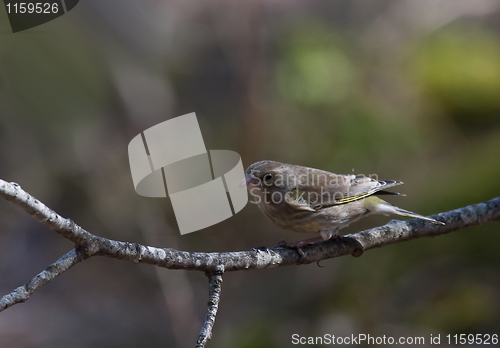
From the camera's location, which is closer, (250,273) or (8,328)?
(8,328)

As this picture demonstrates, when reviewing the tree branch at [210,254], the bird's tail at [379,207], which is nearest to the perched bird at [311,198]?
the bird's tail at [379,207]

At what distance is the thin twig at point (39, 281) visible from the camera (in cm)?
148

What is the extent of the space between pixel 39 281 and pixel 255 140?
157 inches

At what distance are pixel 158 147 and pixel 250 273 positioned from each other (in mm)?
2135

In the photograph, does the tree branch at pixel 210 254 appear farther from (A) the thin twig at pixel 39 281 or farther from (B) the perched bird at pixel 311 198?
(B) the perched bird at pixel 311 198

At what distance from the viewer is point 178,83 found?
18.8ft

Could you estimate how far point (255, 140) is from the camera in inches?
212

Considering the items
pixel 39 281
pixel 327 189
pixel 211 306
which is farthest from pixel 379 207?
pixel 39 281

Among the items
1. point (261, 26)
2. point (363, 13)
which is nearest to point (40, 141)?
point (261, 26)

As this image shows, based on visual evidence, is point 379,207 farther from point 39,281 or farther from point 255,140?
point 39,281

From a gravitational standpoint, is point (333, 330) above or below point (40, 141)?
below

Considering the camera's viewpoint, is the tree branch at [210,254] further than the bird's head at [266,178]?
No

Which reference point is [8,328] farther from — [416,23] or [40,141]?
[416,23]

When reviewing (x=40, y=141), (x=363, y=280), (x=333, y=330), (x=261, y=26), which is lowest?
(x=333, y=330)
